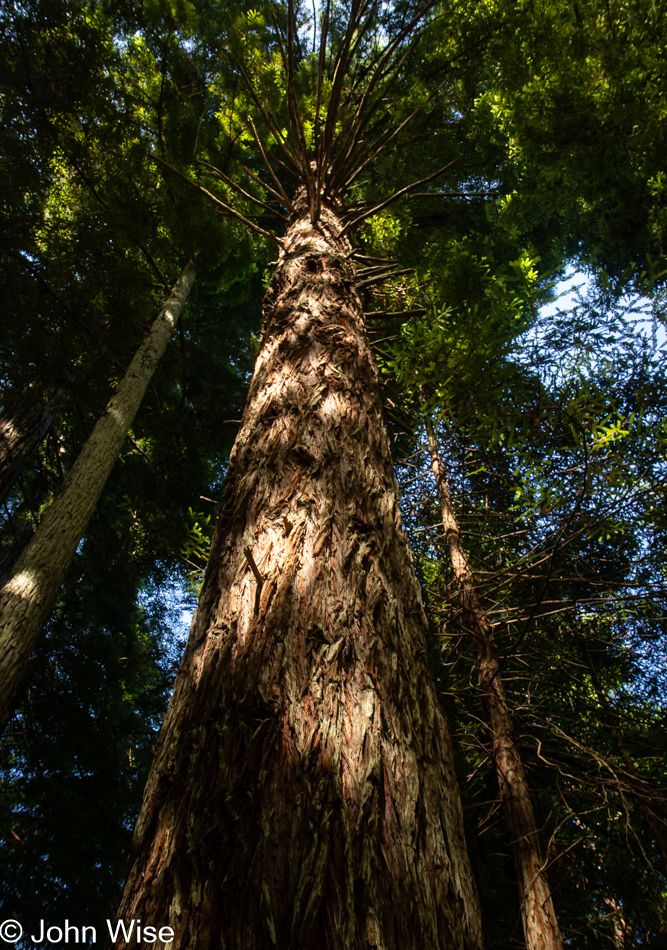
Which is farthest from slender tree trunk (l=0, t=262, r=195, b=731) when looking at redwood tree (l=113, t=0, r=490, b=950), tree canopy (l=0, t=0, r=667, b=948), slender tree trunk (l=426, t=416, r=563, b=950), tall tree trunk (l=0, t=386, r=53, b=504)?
slender tree trunk (l=426, t=416, r=563, b=950)

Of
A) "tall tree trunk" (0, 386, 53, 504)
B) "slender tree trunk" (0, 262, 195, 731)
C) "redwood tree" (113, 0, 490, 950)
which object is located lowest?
"redwood tree" (113, 0, 490, 950)

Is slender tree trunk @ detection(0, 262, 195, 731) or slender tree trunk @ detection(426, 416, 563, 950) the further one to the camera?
slender tree trunk @ detection(0, 262, 195, 731)

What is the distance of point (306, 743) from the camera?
953 mm

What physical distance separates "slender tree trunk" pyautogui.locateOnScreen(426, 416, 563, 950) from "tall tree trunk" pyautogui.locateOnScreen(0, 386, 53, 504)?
554cm

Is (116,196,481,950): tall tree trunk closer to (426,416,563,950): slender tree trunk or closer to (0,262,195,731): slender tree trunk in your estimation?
(426,416,563,950): slender tree trunk

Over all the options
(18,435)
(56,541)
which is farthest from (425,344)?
(18,435)

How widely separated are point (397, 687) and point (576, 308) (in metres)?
5.61

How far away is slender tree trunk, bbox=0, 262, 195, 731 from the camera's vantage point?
342cm

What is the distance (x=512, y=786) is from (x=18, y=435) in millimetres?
6654

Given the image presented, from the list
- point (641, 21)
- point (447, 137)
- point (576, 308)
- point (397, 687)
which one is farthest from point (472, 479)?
point (447, 137)

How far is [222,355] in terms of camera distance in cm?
884

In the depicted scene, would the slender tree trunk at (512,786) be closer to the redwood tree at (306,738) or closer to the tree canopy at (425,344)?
the tree canopy at (425,344)

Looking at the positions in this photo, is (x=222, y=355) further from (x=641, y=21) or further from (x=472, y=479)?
(x=641, y=21)

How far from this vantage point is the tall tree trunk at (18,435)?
5820 millimetres
